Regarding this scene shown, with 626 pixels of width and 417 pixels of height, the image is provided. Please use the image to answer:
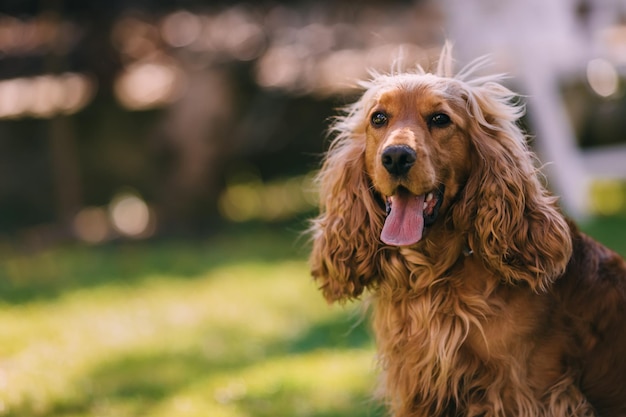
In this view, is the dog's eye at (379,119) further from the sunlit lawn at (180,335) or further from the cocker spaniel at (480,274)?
the sunlit lawn at (180,335)

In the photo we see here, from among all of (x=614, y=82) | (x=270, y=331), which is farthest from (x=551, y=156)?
(x=270, y=331)

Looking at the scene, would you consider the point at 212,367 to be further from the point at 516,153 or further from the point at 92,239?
the point at 92,239

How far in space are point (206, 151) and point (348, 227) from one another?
5.05 m

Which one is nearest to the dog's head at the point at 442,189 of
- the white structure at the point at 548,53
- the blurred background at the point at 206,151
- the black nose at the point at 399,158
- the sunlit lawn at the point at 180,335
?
the black nose at the point at 399,158

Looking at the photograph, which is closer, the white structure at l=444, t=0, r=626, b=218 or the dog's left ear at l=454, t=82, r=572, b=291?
the dog's left ear at l=454, t=82, r=572, b=291

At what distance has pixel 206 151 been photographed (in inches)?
340

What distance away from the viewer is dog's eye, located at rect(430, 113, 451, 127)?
3.44 m

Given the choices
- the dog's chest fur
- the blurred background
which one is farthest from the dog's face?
the blurred background

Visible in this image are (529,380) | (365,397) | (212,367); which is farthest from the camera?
(212,367)

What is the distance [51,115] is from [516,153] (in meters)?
6.27

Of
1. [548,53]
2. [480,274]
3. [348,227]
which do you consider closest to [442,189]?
[480,274]

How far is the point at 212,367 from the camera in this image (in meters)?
5.09

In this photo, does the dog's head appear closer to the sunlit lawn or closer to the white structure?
the sunlit lawn

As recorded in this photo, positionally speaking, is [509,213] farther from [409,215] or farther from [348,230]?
[348,230]
